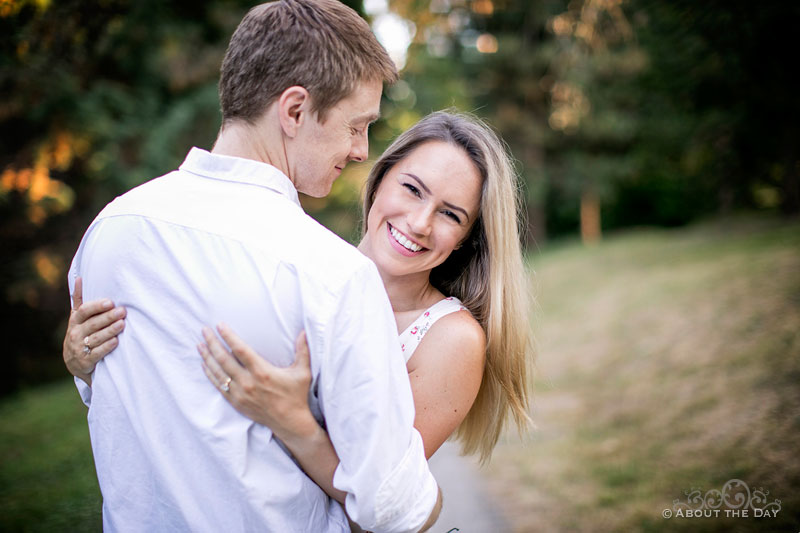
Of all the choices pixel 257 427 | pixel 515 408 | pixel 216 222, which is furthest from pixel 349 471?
pixel 515 408

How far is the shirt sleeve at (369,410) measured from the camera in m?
1.34

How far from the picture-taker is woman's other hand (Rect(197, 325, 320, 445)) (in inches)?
54.0

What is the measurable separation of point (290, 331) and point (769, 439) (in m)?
4.59

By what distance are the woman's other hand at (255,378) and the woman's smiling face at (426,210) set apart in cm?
101

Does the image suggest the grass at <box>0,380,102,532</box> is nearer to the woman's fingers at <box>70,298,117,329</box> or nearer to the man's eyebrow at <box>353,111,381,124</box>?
the woman's fingers at <box>70,298,117,329</box>

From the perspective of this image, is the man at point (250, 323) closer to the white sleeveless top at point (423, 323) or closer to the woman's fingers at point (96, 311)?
the woman's fingers at point (96, 311)

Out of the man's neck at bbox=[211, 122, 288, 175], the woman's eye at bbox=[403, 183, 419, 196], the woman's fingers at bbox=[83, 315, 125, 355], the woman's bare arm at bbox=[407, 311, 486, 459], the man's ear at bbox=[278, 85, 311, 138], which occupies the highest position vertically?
the man's ear at bbox=[278, 85, 311, 138]

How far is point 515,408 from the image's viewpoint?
2467 millimetres

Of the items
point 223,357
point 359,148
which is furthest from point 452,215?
point 223,357

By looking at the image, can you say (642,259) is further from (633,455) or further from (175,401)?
(175,401)

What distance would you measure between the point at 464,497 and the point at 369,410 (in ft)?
11.4

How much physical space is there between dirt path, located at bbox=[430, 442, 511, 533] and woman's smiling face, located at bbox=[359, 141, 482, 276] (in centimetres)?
194

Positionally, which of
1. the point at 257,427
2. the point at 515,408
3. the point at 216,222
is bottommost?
the point at 515,408

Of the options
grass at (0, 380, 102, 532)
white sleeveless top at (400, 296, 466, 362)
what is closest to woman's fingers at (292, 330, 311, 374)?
white sleeveless top at (400, 296, 466, 362)
